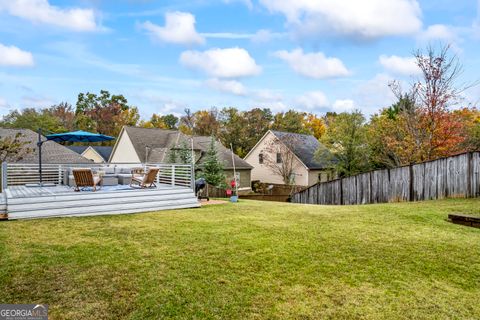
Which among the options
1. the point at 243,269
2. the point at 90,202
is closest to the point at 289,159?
the point at 90,202

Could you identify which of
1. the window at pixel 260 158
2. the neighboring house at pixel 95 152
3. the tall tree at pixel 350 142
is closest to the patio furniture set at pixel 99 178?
the tall tree at pixel 350 142

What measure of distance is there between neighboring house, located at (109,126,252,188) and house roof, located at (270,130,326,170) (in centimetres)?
471

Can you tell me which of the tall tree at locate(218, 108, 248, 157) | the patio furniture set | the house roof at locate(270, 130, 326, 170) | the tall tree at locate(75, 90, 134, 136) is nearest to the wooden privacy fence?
the patio furniture set

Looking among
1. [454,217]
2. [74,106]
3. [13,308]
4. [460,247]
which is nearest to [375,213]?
[454,217]

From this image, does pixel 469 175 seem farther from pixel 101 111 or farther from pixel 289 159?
pixel 101 111

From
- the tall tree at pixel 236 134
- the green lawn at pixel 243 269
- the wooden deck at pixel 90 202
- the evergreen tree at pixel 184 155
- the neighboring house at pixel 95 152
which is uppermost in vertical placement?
the tall tree at pixel 236 134

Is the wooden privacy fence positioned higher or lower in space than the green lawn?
higher

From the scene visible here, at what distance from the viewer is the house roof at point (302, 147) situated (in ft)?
99.5

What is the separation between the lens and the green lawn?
3.47 m

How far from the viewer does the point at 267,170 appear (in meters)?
33.9

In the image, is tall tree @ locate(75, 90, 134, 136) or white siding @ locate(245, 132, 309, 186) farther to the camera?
tall tree @ locate(75, 90, 134, 136)

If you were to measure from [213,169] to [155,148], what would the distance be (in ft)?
27.4

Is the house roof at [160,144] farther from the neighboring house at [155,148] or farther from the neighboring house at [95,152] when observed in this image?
the neighboring house at [95,152]

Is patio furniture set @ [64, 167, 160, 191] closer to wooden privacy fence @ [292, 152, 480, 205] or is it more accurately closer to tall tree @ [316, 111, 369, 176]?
wooden privacy fence @ [292, 152, 480, 205]
